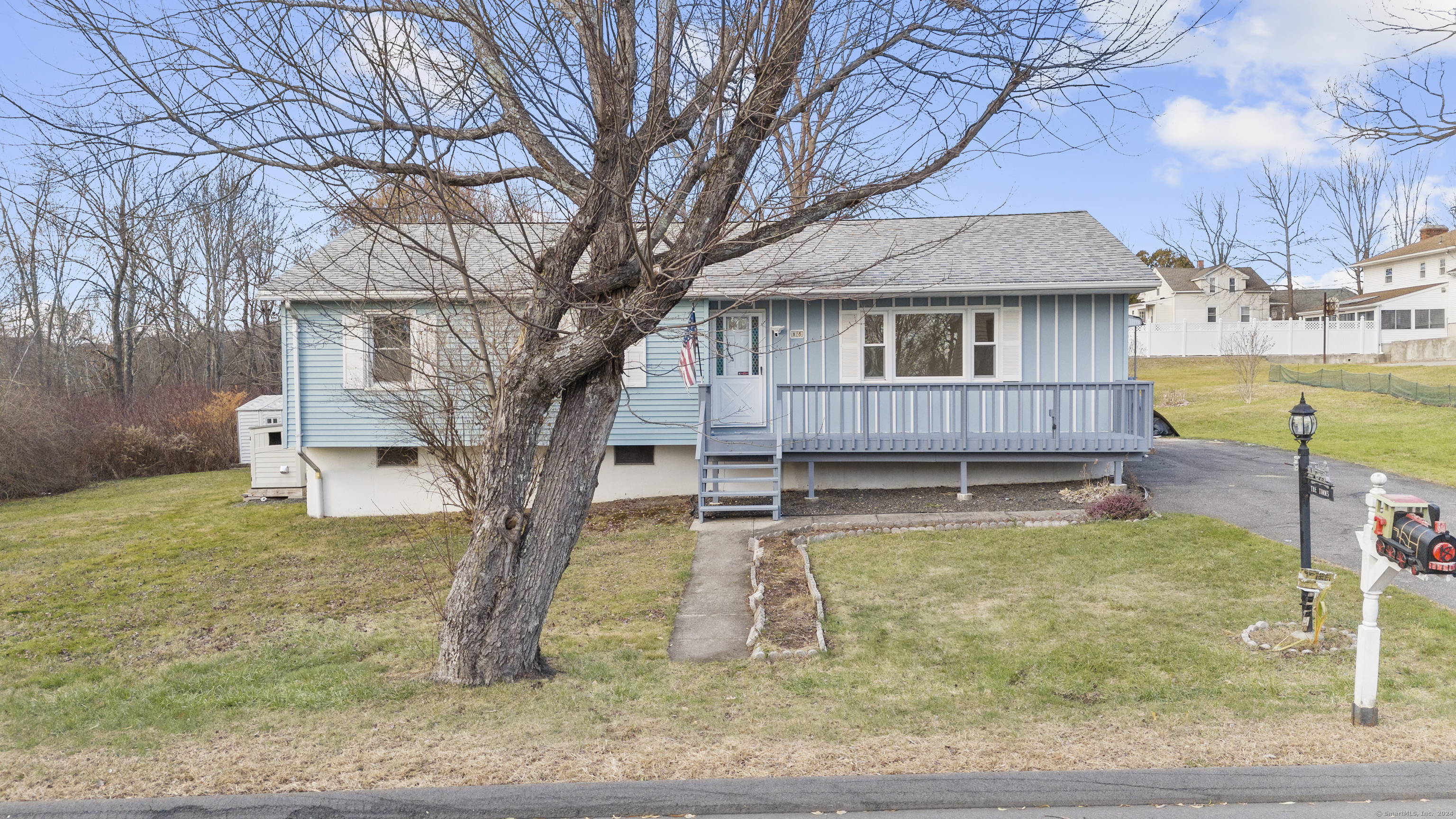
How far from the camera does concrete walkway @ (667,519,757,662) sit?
7242mm

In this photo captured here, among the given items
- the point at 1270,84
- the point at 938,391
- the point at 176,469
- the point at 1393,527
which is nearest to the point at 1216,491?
the point at 938,391

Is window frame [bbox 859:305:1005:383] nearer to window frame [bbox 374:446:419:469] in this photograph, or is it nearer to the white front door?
the white front door

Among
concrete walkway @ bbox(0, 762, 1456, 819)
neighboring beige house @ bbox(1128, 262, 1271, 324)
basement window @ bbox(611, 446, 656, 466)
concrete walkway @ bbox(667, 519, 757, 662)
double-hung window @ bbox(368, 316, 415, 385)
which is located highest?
neighboring beige house @ bbox(1128, 262, 1271, 324)

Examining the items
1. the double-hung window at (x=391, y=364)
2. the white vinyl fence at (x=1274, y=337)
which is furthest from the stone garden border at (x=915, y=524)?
the white vinyl fence at (x=1274, y=337)

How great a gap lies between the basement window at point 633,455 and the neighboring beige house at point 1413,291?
123 feet

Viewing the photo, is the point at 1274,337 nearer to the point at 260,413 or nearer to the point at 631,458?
the point at 631,458

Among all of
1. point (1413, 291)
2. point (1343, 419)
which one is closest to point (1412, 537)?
point (1343, 419)

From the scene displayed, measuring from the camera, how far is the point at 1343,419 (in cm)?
2148

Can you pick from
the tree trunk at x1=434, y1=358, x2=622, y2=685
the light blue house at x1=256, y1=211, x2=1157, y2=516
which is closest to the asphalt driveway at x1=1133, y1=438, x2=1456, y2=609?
the light blue house at x1=256, y1=211, x2=1157, y2=516

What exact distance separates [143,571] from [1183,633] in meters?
11.4

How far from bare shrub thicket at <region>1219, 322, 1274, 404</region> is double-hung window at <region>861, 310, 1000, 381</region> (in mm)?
16497

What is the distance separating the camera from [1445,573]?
176 inches

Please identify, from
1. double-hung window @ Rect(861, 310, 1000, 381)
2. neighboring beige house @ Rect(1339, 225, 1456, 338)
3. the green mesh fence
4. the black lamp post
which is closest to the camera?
the black lamp post

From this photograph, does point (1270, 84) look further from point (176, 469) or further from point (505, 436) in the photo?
point (176, 469)
